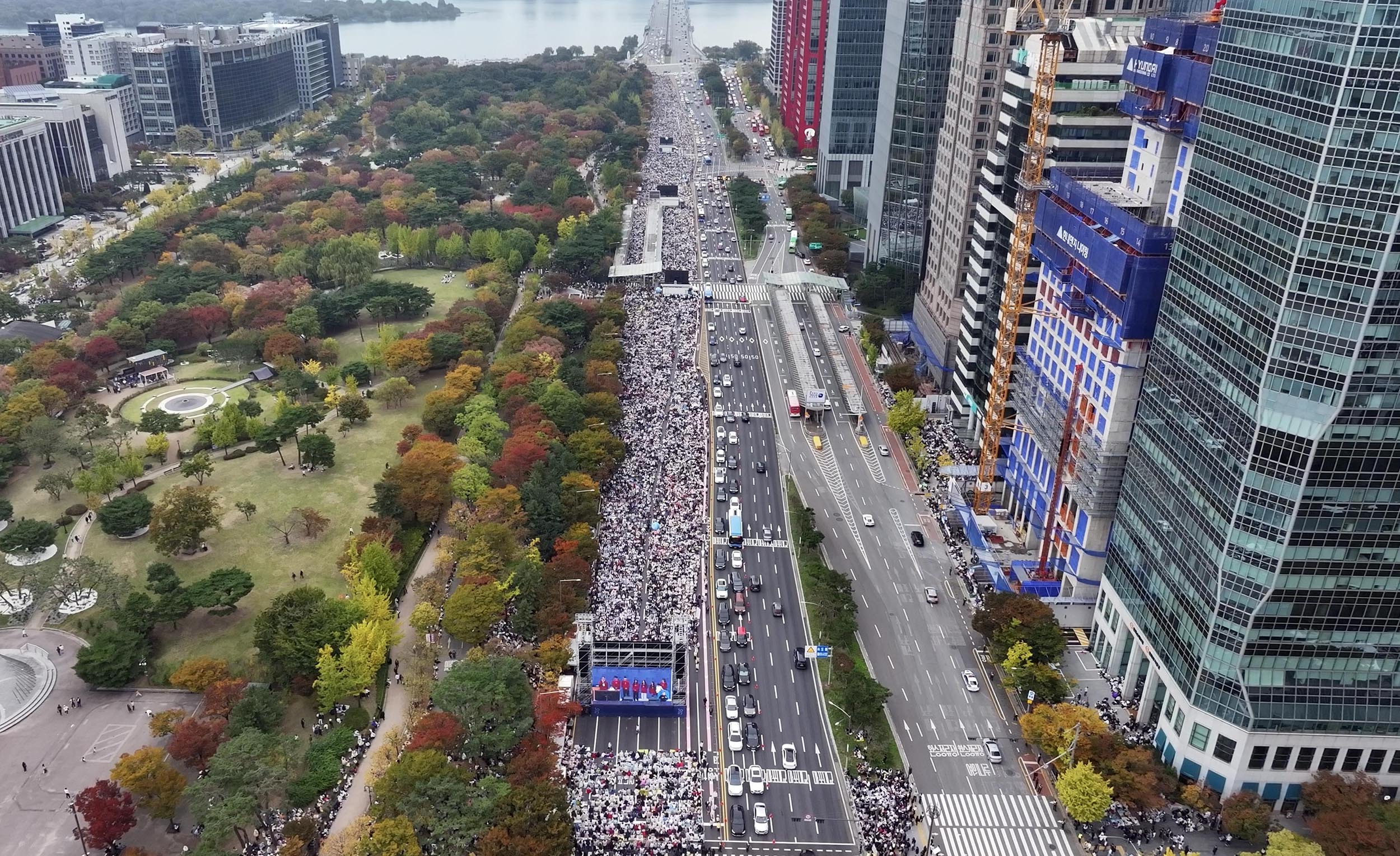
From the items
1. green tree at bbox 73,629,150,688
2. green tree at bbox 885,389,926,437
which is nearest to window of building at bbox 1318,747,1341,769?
green tree at bbox 885,389,926,437

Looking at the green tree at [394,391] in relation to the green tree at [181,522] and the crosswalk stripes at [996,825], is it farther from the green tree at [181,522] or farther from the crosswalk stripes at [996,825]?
the crosswalk stripes at [996,825]

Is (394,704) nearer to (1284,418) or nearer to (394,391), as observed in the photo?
(394,391)

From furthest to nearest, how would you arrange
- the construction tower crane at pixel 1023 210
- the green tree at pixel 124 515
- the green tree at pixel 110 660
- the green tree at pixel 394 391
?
1. the green tree at pixel 394 391
2. the green tree at pixel 124 515
3. the construction tower crane at pixel 1023 210
4. the green tree at pixel 110 660

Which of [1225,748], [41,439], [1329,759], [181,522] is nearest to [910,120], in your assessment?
[1225,748]

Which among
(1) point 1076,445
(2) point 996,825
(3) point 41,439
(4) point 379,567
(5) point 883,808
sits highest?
(1) point 1076,445

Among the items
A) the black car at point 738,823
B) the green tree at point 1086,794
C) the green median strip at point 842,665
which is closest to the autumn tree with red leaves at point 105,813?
the black car at point 738,823

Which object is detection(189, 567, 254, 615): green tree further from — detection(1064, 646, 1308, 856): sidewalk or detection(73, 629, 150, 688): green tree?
detection(1064, 646, 1308, 856): sidewalk
